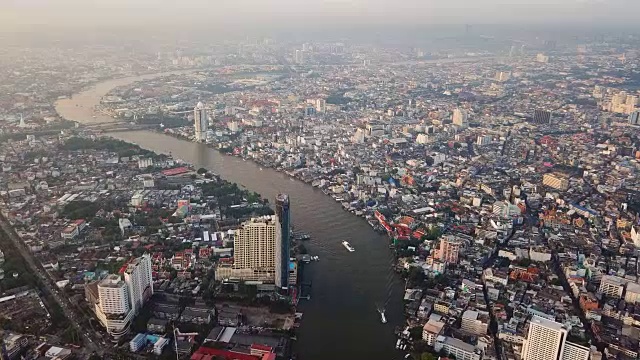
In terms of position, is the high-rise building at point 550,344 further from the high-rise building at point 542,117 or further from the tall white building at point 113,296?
the high-rise building at point 542,117

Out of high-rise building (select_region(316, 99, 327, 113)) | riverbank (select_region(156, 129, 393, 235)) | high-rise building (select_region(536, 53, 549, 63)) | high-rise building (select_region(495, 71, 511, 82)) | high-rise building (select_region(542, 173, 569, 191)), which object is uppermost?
high-rise building (select_region(536, 53, 549, 63))

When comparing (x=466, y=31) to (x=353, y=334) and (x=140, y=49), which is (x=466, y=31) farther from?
(x=353, y=334)

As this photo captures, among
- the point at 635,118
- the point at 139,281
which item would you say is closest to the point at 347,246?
the point at 139,281

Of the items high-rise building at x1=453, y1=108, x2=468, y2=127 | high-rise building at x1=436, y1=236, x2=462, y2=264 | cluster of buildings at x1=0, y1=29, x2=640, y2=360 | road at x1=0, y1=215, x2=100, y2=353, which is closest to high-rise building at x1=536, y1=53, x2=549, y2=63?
cluster of buildings at x1=0, y1=29, x2=640, y2=360

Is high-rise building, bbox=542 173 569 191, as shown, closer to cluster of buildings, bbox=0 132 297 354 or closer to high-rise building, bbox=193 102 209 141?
cluster of buildings, bbox=0 132 297 354

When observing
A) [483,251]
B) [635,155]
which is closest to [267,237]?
[483,251]

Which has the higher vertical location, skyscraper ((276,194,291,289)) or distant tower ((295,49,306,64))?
distant tower ((295,49,306,64))

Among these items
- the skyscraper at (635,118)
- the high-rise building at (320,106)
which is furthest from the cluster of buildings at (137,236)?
the skyscraper at (635,118)
